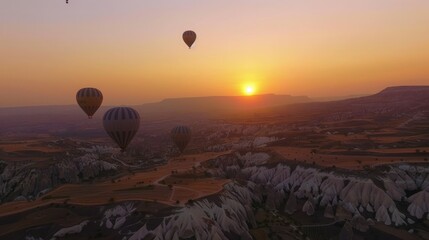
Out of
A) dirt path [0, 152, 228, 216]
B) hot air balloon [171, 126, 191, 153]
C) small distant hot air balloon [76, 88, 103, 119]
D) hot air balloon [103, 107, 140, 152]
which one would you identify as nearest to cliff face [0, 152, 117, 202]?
dirt path [0, 152, 228, 216]

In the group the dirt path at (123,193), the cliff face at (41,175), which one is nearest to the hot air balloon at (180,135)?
the dirt path at (123,193)

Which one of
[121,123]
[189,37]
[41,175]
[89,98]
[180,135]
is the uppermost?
[189,37]

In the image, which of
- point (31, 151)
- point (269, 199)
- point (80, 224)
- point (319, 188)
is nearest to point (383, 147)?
point (319, 188)

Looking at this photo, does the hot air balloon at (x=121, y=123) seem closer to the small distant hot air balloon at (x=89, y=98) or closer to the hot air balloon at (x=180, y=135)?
the small distant hot air balloon at (x=89, y=98)

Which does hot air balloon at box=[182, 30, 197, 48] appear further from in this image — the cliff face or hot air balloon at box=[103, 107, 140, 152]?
the cliff face

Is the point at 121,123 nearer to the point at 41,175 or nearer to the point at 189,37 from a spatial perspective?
the point at 189,37

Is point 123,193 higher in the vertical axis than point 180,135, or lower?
lower

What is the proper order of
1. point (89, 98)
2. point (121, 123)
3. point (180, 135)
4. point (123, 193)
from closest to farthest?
point (123, 193)
point (121, 123)
point (89, 98)
point (180, 135)

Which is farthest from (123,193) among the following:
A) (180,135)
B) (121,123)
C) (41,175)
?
(41,175)
